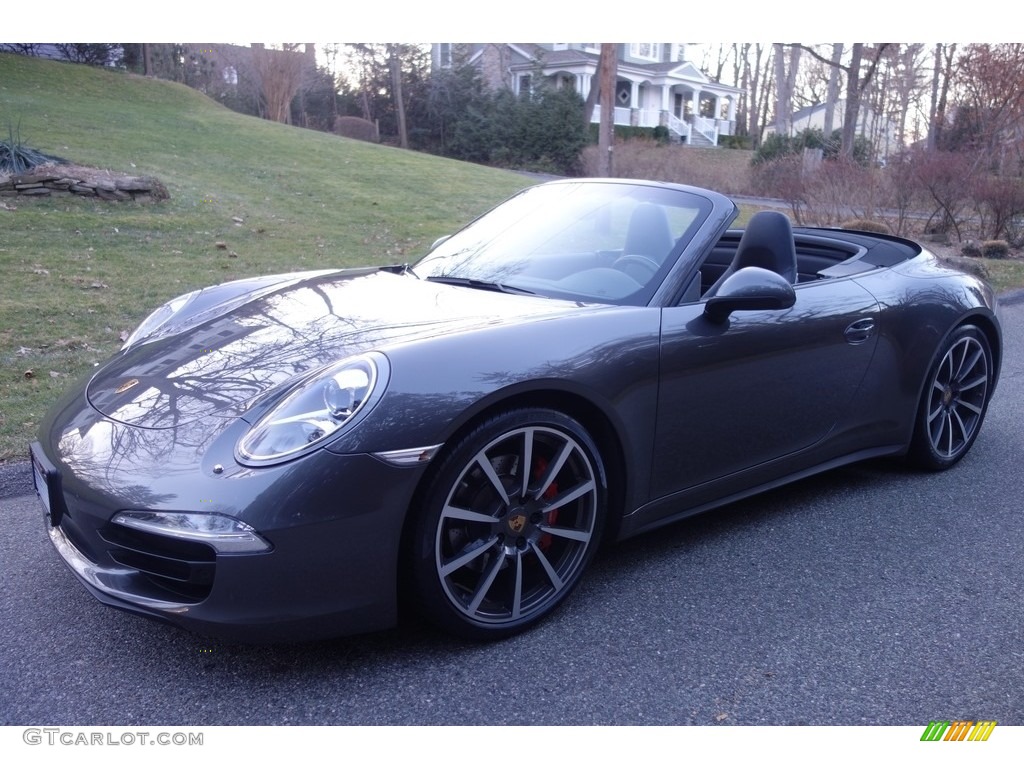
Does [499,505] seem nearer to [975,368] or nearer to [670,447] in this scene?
[670,447]

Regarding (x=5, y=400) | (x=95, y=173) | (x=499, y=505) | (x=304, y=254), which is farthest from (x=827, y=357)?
(x=95, y=173)

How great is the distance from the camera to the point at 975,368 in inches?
174

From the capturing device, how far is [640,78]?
45.3m

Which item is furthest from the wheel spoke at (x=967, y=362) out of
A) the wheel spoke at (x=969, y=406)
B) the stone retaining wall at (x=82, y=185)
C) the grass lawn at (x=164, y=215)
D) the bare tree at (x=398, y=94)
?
the bare tree at (x=398, y=94)

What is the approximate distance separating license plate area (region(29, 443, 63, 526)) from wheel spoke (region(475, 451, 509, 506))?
1.17m

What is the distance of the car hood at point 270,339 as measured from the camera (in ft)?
8.57

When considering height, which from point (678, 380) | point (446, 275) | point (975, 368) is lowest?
point (975, 368)

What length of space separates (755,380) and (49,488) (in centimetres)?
233

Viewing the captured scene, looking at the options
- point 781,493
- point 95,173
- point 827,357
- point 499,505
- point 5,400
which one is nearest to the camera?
point 499,505

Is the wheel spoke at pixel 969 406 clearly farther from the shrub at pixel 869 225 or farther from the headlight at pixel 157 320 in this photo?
the shrub at pixel 869 225

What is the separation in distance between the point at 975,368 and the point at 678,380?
87.1 inches

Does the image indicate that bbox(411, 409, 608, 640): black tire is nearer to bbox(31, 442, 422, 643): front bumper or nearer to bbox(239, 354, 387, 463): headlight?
bbox(31, 442, 422, 643): front bumper

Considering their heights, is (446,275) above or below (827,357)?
above
